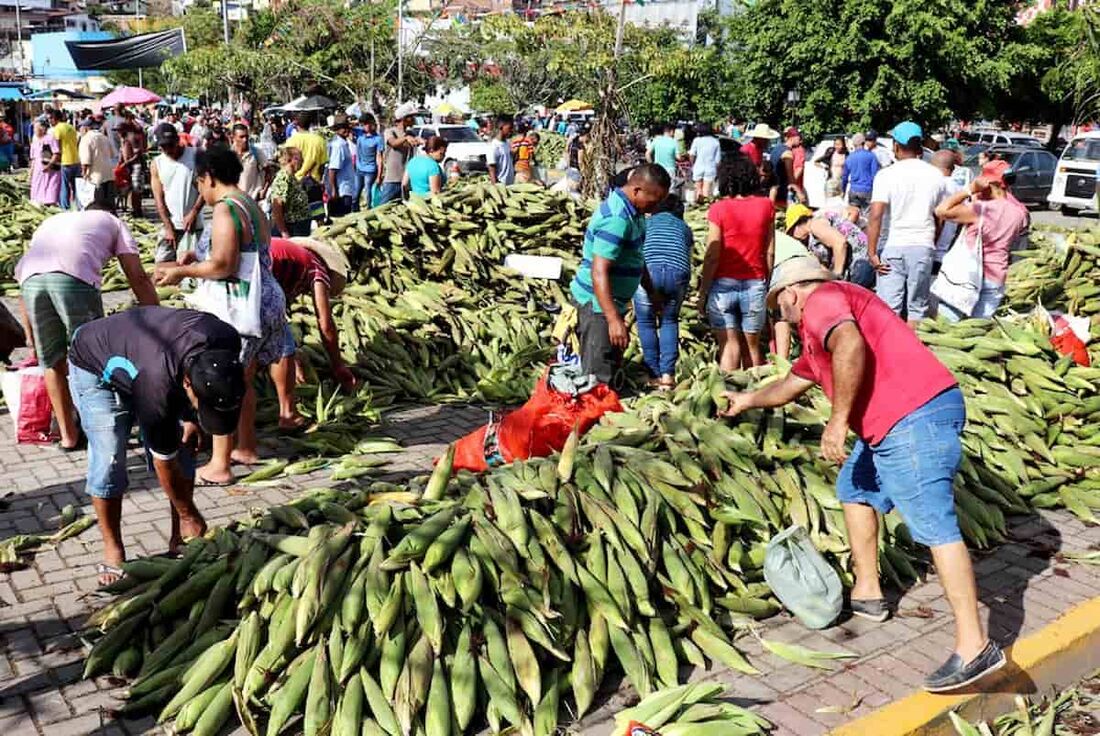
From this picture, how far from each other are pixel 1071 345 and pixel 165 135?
8018 mm

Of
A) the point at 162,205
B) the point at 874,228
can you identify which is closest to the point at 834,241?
the point at 874,228

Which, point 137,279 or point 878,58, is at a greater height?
point 878,58

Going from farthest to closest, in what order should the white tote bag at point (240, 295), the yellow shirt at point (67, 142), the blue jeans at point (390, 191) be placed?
the yellow shirt at point (67, 142), the blue jeans at point (390, 191), the white tote bag at point (240, 295)

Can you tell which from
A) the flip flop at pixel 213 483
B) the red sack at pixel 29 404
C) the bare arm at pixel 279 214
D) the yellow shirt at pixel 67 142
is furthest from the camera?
the yellow shirt at pixel 67 142

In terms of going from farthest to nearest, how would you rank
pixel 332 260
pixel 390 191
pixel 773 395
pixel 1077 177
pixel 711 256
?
pixel 1077 177
pixel 390 191
pixel 332 260
pixel 711 256
pixel 773 395

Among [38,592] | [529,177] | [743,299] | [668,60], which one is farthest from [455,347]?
[668,60]

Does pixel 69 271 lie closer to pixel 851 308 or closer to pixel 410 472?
pixel 410 472

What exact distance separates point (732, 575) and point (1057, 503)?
2.61 meters

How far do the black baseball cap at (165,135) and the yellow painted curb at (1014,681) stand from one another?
843 centimetres

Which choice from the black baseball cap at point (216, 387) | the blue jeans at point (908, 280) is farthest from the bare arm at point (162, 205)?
the blue jeans at point (908, 280)

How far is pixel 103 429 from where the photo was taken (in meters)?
4.69

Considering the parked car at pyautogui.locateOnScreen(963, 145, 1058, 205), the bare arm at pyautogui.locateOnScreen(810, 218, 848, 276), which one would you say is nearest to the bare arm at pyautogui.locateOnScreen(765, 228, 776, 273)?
the bare arm at pyautogui.locateOnScreen(810, 218, 848, 276)

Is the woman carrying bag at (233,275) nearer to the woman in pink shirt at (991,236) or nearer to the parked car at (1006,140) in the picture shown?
the woman in pink shirt at (991,236)

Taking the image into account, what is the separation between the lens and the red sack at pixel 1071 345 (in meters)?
7.52
